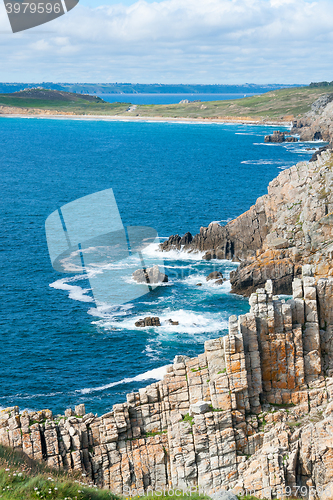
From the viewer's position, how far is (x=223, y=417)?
106ft

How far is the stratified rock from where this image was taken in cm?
8788

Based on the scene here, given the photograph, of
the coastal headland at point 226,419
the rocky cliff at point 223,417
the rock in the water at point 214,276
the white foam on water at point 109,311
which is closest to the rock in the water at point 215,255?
the rock in the water at point 214,276

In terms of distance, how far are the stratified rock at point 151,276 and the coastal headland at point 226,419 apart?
174 ft

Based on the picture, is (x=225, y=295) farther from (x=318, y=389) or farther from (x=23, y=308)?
(x=318, y=389)

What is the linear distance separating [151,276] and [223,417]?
56550mm

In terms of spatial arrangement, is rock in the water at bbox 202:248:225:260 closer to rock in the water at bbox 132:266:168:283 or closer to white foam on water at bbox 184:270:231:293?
white foam on water at bbox 184:270:231:293

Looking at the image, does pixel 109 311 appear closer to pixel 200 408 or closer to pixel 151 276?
pixel 151 276

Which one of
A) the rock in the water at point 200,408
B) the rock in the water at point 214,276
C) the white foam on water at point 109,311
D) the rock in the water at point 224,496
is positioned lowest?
the white foam on water at point 109,311

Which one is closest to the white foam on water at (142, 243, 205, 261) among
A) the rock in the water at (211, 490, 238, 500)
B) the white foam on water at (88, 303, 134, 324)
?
the white foam on water at (88, 303, 134, 324)

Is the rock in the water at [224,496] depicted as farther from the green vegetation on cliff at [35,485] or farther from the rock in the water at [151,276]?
the rock in the water at [151,276]

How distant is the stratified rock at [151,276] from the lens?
87.9 meters

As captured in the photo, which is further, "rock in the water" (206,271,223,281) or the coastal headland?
"rock in the water" (206,271,223,281)

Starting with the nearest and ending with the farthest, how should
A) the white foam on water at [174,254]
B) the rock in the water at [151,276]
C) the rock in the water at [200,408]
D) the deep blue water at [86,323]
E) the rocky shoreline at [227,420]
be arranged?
the rocky shoreline at [227,420], the rock in the water at [200,408], the deep blue water at [86,323], the rock in the water at [151,276], the white foam on water at [174,254]

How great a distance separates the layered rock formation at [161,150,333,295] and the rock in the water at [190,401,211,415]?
39.8 metres
